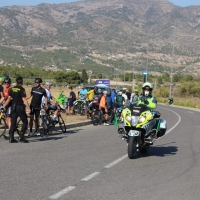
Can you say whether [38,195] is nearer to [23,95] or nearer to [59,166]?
[59,166]

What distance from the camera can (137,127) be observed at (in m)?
10.5

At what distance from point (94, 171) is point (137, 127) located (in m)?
1.92

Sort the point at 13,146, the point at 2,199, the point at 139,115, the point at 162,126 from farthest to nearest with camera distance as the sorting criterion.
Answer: the point at 13,146
the point at 162,126
the point at 139,115
the point at 2,199

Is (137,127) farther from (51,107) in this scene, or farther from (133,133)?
(51,107)

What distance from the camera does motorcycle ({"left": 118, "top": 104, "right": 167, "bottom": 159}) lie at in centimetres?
1044

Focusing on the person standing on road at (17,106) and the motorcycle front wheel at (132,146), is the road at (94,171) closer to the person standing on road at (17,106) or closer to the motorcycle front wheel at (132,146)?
the motorcycle front wheel at (132,146)

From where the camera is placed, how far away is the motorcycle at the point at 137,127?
1044cm

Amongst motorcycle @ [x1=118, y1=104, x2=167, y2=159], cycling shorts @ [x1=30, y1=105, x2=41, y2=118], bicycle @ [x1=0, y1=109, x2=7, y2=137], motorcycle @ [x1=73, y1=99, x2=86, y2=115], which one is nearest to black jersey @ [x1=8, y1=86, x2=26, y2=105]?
bicycle @ [x1=0, y1=109, x2=7, y2=137]

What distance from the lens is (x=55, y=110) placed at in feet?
51.8

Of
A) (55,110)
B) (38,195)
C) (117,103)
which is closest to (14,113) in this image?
(55,110)

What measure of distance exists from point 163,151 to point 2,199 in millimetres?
6767

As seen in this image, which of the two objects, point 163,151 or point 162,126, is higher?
point 162,126

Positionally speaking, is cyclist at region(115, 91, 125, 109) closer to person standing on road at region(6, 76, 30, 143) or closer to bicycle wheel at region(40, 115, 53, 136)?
bicycle wheel at region(40, 115, 53, 136)

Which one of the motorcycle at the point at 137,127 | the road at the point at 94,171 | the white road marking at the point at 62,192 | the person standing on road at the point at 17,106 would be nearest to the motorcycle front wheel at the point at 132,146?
the motorcycle at the point at 137,127
